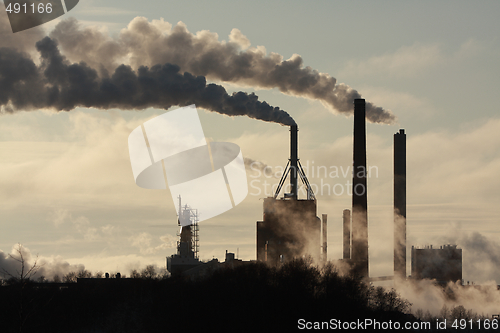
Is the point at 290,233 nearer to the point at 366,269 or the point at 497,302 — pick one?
the point at 366,269

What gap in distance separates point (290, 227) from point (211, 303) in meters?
17.6

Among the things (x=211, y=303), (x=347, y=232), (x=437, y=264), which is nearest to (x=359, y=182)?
(x=347, y=232)

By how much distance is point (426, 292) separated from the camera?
55.4 meters

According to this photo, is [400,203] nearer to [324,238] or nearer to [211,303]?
[324,238]

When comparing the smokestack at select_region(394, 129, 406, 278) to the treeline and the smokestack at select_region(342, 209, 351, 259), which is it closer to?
the smokestack at select_region(342, 209, 351, 259)

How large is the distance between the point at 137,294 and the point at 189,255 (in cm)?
1530

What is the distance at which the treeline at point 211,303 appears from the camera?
1409 inches

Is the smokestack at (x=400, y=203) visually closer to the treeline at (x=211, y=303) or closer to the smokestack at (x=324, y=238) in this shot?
the smokestack at (x=324, y=238)

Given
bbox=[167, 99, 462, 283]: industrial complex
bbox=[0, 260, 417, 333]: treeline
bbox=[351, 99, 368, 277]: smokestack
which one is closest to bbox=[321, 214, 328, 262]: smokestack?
bbox=[167, 99, 462, 283]: industrial complex

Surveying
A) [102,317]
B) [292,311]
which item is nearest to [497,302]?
[292,311]

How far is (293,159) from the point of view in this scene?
5256 cm

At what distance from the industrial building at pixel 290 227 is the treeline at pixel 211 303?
7.66 metres

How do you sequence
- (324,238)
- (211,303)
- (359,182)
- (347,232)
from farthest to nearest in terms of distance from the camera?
(347,232)
(324,238)
(359,182)
(211,303)

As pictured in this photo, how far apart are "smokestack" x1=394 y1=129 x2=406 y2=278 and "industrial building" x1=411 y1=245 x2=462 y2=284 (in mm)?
10216
